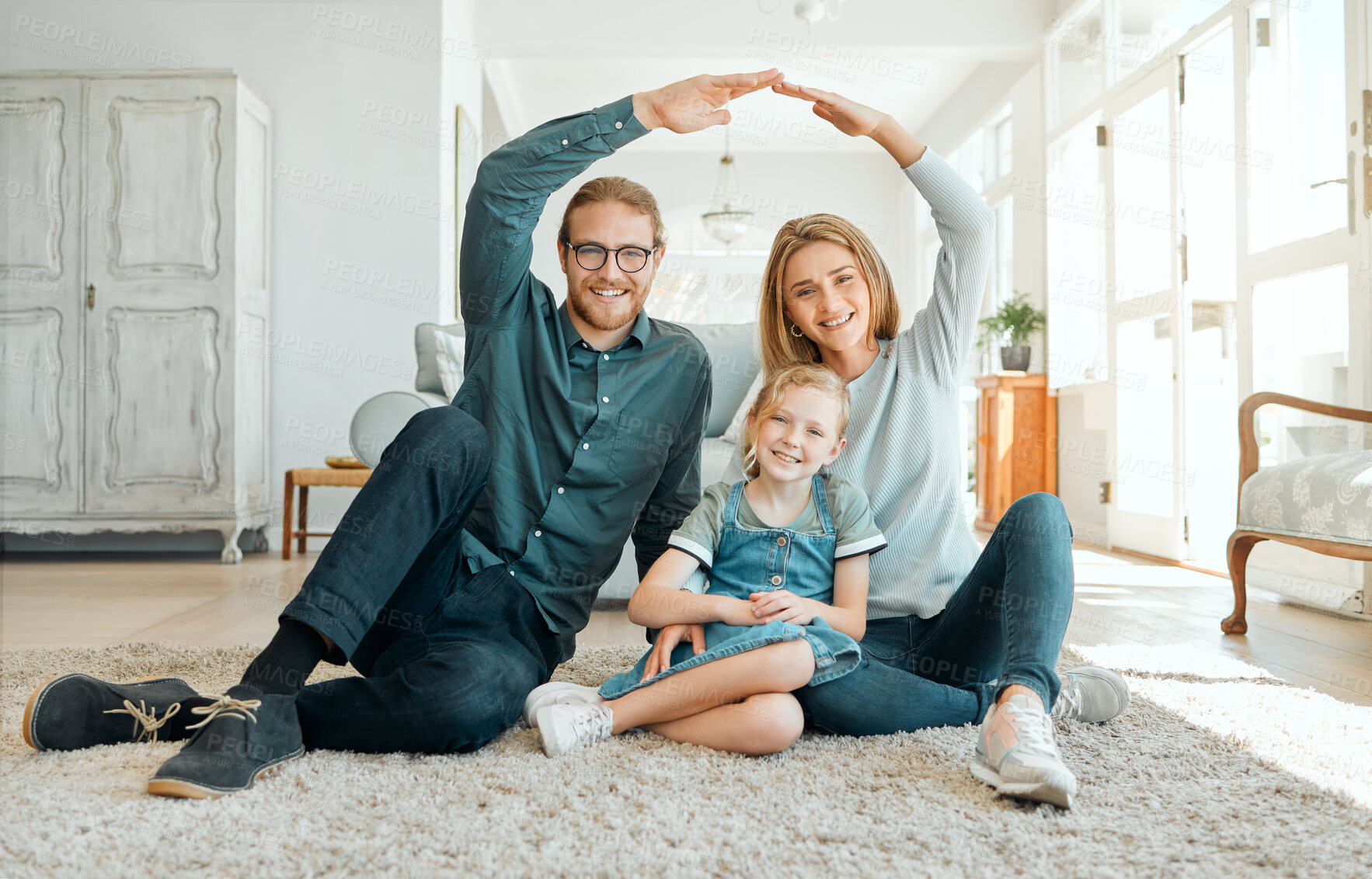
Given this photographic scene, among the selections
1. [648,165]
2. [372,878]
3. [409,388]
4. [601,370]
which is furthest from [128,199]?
[648,165]

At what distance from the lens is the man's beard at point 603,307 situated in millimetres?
1439

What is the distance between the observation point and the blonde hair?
1431mm

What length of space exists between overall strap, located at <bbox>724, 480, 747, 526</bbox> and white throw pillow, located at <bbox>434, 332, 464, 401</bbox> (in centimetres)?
184

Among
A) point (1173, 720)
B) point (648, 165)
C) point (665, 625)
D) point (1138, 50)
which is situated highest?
point (648, 165)

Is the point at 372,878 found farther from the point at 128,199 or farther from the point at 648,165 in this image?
the point at 648,165

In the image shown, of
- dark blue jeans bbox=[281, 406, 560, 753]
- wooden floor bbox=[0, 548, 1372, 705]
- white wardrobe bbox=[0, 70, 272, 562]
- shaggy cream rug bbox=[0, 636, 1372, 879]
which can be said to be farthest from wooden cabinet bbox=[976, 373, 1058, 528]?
dark blue jeans bbox=[281, 406, 560, 753]

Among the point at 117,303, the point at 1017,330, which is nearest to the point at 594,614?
the point at 117,303

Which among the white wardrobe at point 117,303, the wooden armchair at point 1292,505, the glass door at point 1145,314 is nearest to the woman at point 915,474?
the wooden armchair at point 1292,505

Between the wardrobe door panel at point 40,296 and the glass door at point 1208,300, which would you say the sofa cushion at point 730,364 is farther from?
the wardrobe door panel at point 40,296

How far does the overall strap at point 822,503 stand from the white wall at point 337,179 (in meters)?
3.44

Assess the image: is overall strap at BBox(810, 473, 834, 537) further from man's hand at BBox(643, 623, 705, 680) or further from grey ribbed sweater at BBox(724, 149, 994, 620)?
man's hand at BBox(643, 623, 705, 680)

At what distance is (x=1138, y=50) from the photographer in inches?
167

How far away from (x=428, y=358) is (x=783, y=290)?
1.90 m

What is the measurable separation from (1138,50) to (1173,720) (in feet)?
12.5
